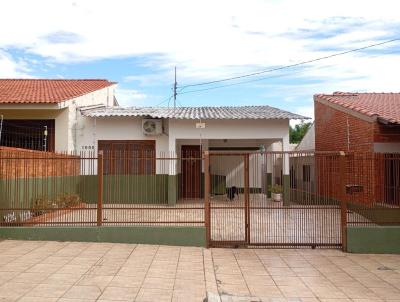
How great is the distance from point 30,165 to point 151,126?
7263 millimetres

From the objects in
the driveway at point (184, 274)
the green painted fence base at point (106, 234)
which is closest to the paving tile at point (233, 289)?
the driveway at point (184, 274)

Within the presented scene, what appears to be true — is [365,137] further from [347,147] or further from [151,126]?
[151,126]

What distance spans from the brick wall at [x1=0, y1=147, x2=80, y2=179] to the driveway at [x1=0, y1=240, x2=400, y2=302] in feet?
5.32

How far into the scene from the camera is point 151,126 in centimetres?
1759

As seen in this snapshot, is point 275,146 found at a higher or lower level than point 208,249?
higher

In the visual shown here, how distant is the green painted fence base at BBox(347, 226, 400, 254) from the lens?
31.2ft

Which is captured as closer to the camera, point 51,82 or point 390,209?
point 390,209

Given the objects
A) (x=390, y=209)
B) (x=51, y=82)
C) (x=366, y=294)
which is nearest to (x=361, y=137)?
(x=390, y=209)

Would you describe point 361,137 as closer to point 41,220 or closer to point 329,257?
point 329,257

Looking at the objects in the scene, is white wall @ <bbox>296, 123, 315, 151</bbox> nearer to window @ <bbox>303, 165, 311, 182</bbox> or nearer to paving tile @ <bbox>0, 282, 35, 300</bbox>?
window @ <bbox>303, 165, 311, 182</bbox>

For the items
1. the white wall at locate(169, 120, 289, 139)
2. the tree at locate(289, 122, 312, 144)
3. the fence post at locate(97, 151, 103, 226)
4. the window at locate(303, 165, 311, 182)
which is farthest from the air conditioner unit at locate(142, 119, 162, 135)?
the tree at locate(289, 122, 312, 144)

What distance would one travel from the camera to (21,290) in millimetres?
6133

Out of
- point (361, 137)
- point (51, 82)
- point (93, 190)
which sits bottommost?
point (93, 190)

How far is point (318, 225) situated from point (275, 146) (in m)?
13.0
